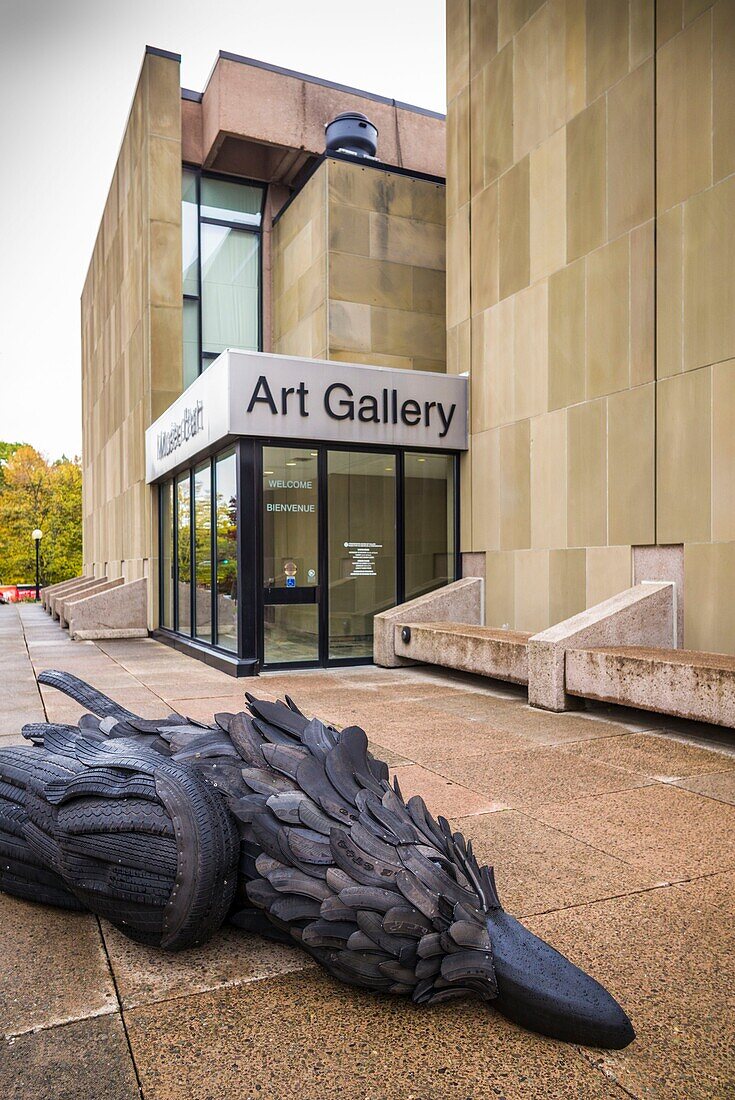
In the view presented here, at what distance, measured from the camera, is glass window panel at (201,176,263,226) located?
59.1 ft

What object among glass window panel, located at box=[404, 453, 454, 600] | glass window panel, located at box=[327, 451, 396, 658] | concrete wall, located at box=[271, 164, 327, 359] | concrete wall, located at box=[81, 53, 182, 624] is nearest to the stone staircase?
concrete wall, located at box=[81, 53, 182, 624]

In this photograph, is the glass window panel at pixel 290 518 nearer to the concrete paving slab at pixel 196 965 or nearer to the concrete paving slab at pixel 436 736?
the concrete paving slab at pixel 436 736

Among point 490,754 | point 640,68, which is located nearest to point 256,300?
point 640,68

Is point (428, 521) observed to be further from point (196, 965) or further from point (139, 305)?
point (139, 305)

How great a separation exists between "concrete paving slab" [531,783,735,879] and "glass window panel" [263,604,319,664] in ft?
21.1

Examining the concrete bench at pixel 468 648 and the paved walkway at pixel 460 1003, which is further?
the concrete bench at pixel 468 648

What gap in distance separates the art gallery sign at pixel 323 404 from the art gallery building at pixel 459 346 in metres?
0.04

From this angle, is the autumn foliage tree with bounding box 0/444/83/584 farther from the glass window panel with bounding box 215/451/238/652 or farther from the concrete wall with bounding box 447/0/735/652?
the concrete wall with bounding box 447/0/735/652

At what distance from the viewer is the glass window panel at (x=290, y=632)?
1057 centimetres

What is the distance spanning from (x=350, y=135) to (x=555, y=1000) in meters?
17.1

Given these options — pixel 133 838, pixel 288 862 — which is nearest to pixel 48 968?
pixel 133 838

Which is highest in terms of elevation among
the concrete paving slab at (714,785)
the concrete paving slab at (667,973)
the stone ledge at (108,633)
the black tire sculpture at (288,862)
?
the black tire sculpture at (288,862)

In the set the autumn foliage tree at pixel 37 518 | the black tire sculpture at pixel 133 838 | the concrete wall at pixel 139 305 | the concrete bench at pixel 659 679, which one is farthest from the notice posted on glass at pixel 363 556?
the autumn foliage tree at pixel 37 518

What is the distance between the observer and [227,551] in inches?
453
